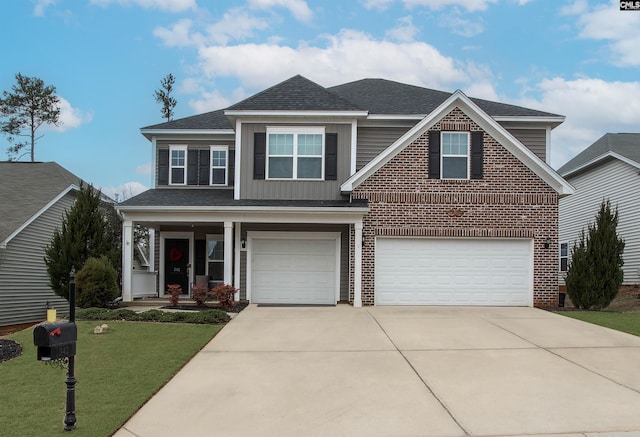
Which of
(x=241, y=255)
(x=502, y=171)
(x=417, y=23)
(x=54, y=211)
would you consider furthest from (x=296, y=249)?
(x=54, y=211)

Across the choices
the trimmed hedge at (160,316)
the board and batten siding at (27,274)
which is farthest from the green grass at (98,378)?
the board and batten siding at (27,274)

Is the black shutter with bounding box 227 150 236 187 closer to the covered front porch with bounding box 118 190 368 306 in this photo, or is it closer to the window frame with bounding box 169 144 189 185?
the window frame with bounding box 169 144 189 185

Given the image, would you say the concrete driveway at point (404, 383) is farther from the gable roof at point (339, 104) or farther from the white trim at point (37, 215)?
the white trim at point (37, 215)

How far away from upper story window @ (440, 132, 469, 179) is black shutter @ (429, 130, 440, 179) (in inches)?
6.2

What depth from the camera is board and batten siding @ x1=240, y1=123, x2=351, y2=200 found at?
1609 centimetres

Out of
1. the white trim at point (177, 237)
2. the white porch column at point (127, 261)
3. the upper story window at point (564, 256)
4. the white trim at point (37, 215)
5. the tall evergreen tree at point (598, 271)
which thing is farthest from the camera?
the upper story window at point (564, 256)

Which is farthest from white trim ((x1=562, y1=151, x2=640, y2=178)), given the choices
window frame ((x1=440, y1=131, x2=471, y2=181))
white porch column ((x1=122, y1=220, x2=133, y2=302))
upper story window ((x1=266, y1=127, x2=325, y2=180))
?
white porch column ((x1=122, y1=220, x2=133, y2=302))

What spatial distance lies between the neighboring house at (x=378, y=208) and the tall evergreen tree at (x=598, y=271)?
77 centimetres

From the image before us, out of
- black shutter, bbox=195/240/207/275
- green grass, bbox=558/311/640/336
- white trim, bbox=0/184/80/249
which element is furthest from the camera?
black shutter, bbox=195/240/207/275

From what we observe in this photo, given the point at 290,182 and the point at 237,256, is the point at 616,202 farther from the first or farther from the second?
the point at 237,256

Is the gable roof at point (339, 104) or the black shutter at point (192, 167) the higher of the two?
the gable roof at point (339, 104)

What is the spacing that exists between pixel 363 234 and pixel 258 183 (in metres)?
3.58

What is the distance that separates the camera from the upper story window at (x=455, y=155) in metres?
15.3

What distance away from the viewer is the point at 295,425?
5.81 metres
